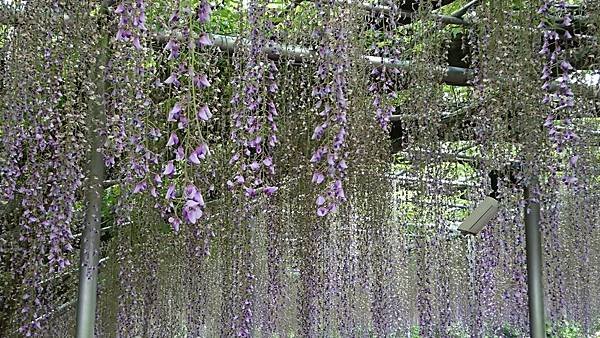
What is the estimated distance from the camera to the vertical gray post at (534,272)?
4.37 metres

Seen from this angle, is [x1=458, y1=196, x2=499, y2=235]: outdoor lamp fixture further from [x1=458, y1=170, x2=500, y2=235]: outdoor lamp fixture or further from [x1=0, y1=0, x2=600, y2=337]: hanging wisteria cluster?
[x1=0, y1=0, x2=600, y2=337]: hanging wisteria cluster

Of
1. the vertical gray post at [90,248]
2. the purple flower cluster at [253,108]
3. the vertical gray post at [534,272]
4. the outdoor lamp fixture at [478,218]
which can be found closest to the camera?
the purple flower cluster at [253,108]

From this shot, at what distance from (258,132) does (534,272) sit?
9.50 feet

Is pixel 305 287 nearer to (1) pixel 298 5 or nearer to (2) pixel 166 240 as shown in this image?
(2) pixel 166 240

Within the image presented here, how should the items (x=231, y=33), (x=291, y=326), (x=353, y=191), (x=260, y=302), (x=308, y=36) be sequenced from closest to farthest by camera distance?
(x=308, y=36) → (x=231, y=33) → (x=353, y=191) → (x=260, y=302) → (x=291, y=326)

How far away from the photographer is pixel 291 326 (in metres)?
Result: 7.24

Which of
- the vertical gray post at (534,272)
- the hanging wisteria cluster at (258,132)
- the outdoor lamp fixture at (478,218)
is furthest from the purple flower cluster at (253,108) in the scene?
the vertical gray post at (534,272)

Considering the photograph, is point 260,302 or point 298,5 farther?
point 260,302

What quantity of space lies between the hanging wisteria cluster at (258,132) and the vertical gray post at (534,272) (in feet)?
0.53

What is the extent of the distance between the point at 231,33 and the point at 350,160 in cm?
87

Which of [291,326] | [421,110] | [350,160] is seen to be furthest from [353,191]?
[291,326]

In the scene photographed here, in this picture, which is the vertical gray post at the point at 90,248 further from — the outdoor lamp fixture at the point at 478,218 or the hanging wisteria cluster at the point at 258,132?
the outdoor lamp fixture at the point at 478,218

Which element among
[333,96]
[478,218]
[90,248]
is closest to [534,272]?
[478,218]

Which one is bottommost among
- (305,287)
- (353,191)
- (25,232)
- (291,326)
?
(291,326)
